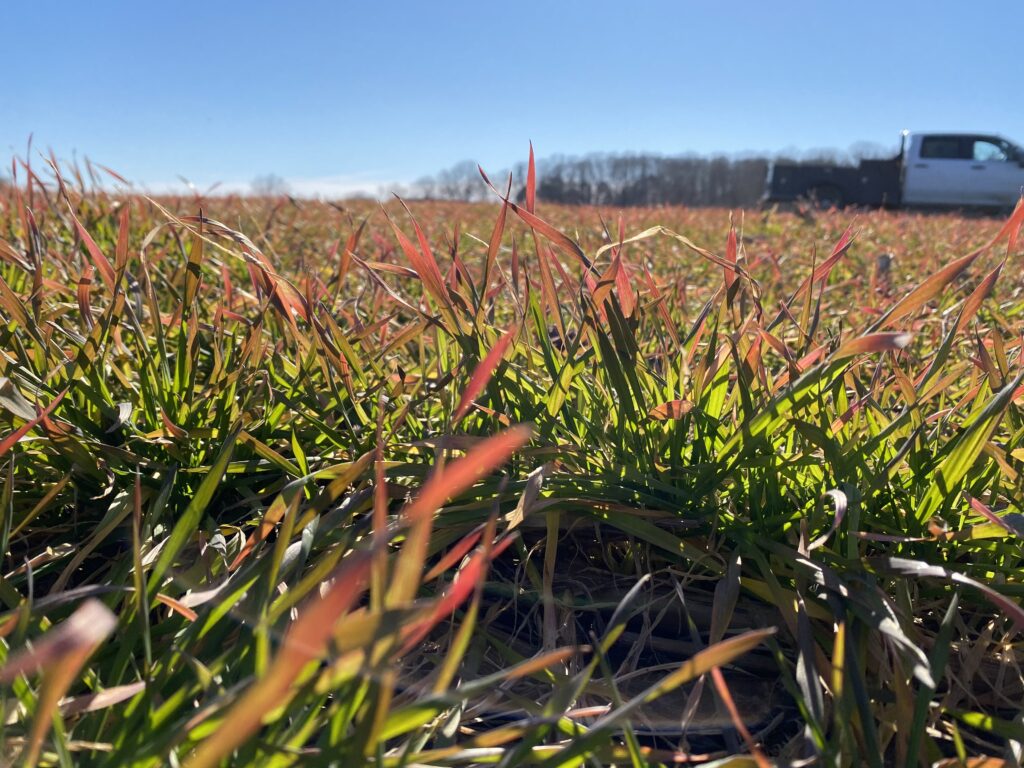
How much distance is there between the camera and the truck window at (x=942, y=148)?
16.6 metres

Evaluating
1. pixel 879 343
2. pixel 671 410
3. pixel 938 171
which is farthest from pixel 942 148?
pixel 879 343

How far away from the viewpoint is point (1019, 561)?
97cm

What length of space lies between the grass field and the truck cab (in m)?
17.6

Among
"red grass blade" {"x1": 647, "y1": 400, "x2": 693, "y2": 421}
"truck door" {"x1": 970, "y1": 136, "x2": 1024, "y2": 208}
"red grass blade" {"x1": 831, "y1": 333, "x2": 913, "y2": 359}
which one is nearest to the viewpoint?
"red grass blade" {"x1": 831, "y1": 333, "x2": 913, "y2": 359}

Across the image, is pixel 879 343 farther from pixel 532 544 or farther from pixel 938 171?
pixel 938 171

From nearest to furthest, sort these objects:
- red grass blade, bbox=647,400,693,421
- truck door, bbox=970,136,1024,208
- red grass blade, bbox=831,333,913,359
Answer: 1. red grass blade, bbox=831,333,913,359
2. red grass blade, bbox=647,400,693,421
3. truck door, bbox=970,136,1024,208

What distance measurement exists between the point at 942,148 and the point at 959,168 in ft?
1.81

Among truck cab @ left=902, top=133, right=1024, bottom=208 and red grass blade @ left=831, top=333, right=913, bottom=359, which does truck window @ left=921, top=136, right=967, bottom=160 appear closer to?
truck cab @ left=902, top=133, right=1024, bottom=208

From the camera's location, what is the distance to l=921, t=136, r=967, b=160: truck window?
1658cm

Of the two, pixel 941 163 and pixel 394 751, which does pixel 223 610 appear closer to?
pixel 394 751

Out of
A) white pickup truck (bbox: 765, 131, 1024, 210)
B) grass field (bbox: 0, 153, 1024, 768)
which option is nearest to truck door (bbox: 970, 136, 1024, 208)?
white pickup truck (bbox: 765, 131, 1024, 210)

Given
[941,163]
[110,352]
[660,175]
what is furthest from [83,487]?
[660,175]

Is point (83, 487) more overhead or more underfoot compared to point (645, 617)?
more overhead

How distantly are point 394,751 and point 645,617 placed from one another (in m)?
0.35
